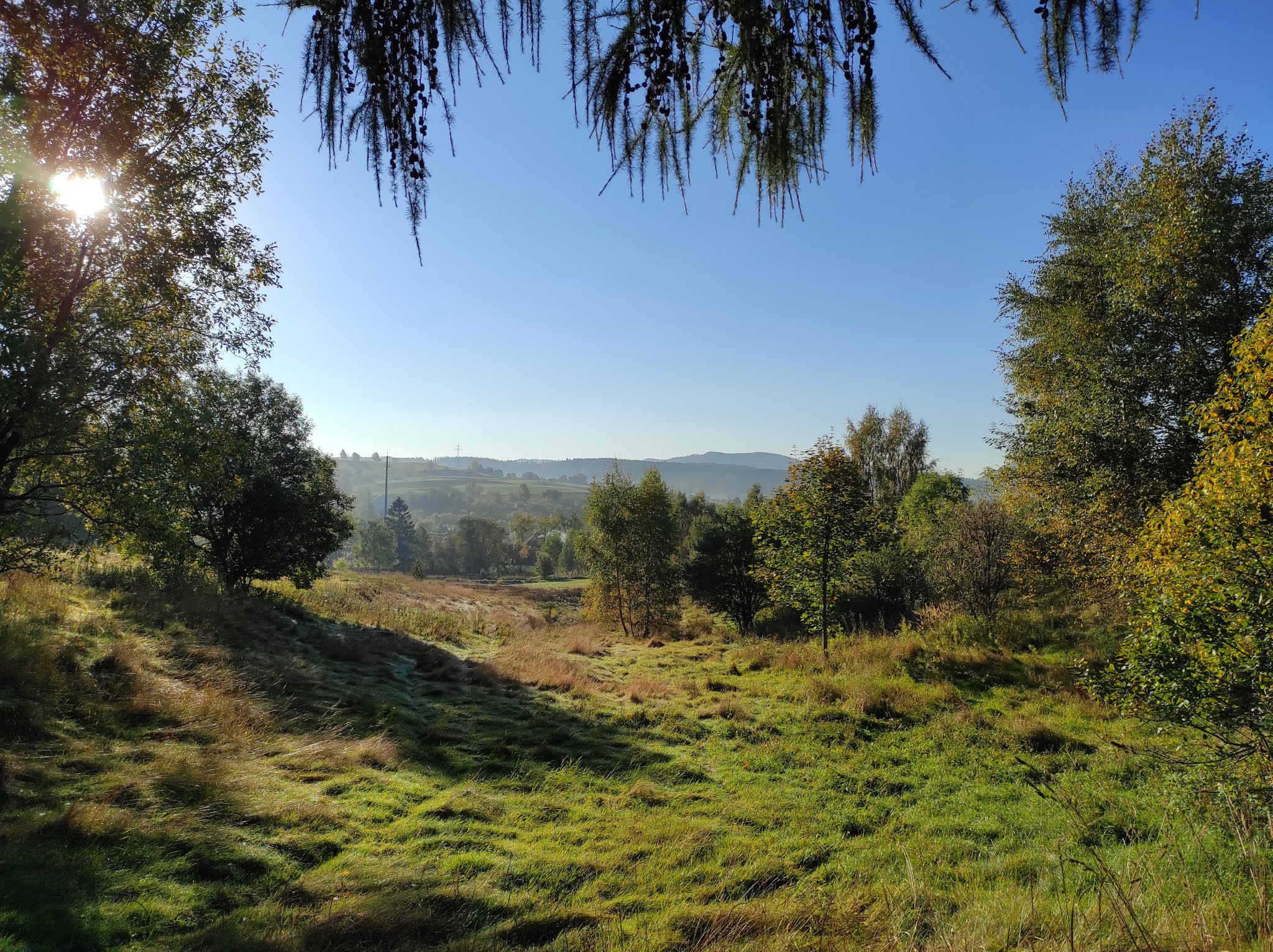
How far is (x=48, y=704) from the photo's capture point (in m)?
6.59

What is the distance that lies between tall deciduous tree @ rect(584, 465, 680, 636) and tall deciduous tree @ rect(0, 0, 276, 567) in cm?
2339

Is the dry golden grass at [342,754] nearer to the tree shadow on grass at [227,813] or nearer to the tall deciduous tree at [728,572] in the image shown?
the tree shadow on grass at [227,813]

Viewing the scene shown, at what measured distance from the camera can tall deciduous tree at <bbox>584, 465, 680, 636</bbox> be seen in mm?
31750

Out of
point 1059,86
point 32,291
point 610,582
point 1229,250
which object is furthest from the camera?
point 610,582

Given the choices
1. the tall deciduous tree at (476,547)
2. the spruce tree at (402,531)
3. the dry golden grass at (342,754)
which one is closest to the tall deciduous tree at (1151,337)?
the dry golden grass at (342,754)

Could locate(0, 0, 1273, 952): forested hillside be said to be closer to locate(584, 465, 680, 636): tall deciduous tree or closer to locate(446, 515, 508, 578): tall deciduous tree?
locate(584, 465, 680, 636): tall deciduous tree

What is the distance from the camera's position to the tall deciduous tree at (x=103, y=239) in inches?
280

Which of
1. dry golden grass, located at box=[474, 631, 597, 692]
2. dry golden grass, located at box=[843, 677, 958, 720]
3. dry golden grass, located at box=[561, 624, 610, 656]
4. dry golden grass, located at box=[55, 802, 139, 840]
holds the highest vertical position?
dry golden grass, located at box=[55, 802, 139, 840]

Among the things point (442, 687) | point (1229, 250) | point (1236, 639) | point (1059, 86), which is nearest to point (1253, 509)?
point (1236, 639)

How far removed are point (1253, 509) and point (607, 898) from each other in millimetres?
8370

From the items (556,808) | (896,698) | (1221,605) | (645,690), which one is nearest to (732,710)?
(645,690)

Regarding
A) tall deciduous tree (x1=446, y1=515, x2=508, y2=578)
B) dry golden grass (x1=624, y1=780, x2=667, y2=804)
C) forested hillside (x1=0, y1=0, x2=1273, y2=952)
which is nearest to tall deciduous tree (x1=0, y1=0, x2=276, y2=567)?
forested hillside (x1=0, y1=0, x2=1273, y2=952)

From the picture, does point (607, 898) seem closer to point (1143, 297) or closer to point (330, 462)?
point (1143, 297)

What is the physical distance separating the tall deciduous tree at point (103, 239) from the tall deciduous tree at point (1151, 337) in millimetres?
19345
